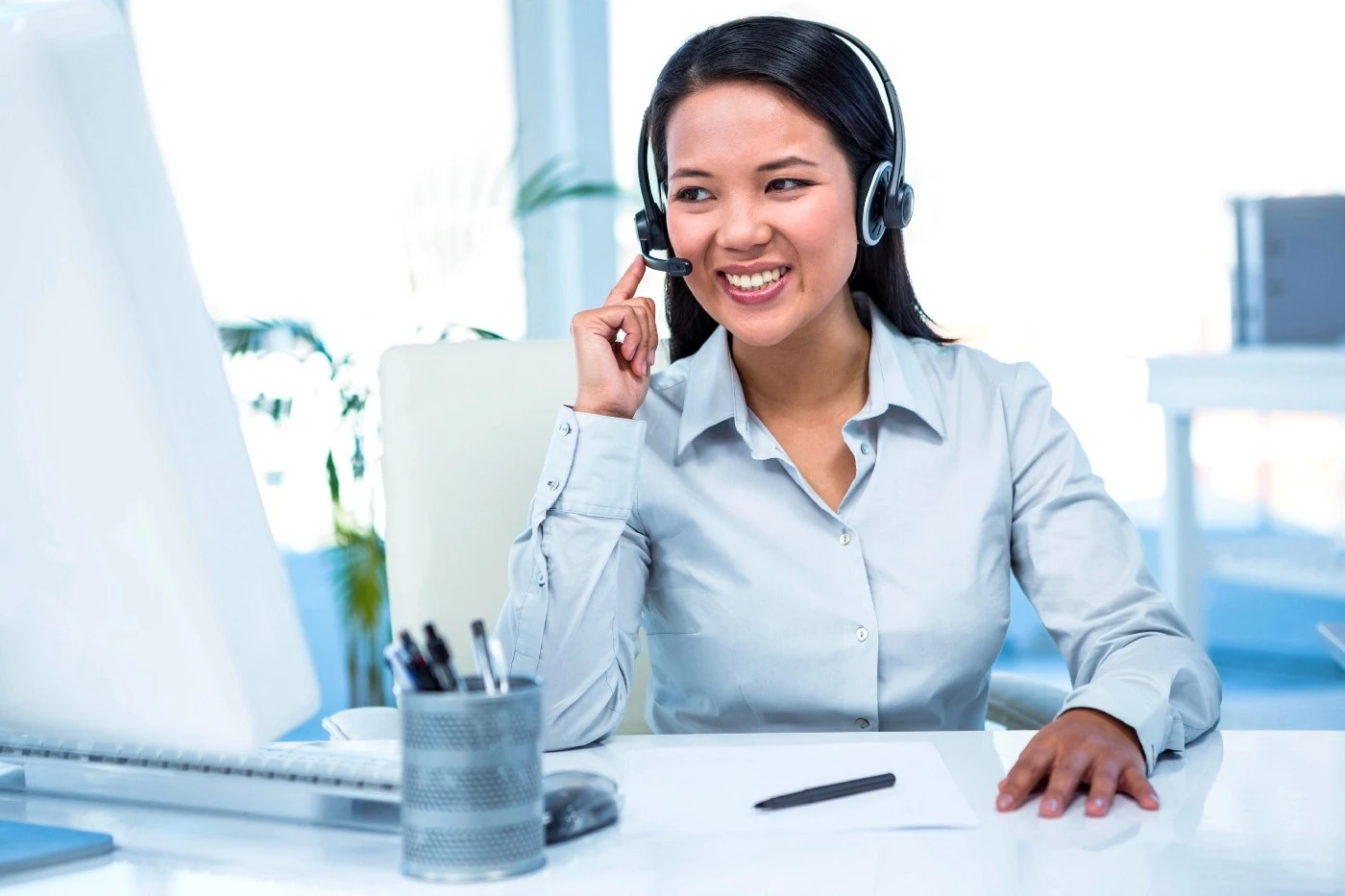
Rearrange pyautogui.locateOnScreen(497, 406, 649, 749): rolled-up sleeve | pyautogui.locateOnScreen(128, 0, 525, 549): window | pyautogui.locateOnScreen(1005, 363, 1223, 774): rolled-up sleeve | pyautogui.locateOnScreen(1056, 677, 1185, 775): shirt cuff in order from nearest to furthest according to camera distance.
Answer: pyautogui.locateOnScreen(1056, 677, 1185, 775): shirt cuff, pyautogui.locateOnScreen(1005, 363, 1223, 774): rolled-up sleeve, pyautogui.locateOnScreen(497, 406, 649, 749): rolled-up sleeve, pyautogui.locateOnScreen(128, 0, 525, 549): window

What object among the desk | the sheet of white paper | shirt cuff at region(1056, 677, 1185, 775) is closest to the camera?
the sheet of white paper

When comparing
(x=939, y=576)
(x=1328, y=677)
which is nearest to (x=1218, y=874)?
(x=939, y=576)

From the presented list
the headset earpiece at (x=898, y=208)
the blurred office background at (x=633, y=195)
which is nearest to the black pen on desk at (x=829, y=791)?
the headset earpiece at (x=898, y=208)

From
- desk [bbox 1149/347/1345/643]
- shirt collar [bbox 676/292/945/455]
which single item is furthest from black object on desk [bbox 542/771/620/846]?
desk [bbox 1149/347/1345/643]

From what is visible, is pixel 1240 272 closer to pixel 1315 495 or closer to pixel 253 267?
pixel 1315 495

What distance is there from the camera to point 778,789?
92 centimetres

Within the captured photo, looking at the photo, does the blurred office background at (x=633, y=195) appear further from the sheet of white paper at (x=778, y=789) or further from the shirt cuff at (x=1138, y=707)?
the sheet of white paper at (x=778, y=789)

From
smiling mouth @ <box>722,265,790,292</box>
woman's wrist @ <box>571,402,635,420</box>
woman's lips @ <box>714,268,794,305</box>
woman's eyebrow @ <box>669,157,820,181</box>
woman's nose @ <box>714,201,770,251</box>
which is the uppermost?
woman's eyebrow @ <box>669,157,820,181</box>

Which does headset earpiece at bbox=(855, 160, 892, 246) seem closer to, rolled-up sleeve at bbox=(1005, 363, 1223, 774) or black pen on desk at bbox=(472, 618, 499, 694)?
rolled-up sleeve at bbox=(1005, 363, 1223, 774)

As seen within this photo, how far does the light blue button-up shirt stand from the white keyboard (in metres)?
0.30

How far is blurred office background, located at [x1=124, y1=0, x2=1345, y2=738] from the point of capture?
298cm

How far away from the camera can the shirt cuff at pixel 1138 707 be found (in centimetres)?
97

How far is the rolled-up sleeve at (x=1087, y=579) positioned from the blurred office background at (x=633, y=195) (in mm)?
912

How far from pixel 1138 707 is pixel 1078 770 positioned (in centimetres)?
12
